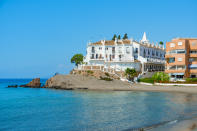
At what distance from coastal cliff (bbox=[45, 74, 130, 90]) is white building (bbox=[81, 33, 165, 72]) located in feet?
32.0

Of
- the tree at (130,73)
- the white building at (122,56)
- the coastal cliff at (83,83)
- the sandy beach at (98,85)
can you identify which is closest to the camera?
the sandy beach at (98,85)

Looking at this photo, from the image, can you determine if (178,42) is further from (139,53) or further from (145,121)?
(145,121)

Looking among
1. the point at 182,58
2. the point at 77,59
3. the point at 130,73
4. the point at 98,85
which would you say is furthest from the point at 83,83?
the point at 182,58

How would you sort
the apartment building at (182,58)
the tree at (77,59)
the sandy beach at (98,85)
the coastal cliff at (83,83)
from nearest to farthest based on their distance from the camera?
the sandy beach at (98,85) < the coastal cliff at (83,83) < the apartment building at (182,58) < the tree at (77,59)

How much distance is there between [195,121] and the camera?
25172mm

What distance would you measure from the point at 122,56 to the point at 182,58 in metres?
24.4

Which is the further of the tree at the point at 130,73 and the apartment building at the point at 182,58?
the tree at the point at 130,73

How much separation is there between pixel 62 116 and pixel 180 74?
53.1m

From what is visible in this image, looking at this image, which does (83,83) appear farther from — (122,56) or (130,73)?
(122,56)

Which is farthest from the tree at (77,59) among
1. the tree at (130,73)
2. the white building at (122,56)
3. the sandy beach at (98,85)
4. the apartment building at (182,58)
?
the apartment building at (182,58)

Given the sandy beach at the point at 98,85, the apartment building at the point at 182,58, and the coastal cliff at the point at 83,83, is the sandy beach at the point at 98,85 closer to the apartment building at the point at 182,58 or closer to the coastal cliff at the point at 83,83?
the coastal cliff at the point at 83,83

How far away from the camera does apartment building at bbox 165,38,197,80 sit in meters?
76.7

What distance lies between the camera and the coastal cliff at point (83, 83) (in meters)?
76.1

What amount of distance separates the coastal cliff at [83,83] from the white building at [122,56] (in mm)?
9755
